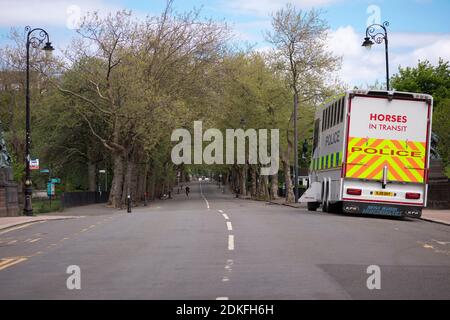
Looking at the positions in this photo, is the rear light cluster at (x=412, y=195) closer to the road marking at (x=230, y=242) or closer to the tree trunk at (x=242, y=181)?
the road marking at (x=230, y=242)

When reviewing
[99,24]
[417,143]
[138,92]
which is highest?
[99,24]

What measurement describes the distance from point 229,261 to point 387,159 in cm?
1296

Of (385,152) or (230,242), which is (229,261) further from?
(385,152)

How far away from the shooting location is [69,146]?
198 feet

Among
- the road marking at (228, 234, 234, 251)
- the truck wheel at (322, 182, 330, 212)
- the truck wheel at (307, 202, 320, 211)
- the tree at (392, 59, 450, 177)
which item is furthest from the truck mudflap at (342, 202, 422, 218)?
the tree at (392, 59, 450, 177)

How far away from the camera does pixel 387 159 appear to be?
24.0 metres

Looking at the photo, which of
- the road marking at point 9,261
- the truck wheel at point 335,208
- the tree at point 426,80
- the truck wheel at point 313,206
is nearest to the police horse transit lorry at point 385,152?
the truck wheel at point 335,208

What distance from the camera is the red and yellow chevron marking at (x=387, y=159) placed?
942 inches

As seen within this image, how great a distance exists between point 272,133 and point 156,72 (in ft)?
47.4

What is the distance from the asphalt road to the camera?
31.3 feet

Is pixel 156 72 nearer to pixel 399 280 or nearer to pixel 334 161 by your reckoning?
pixel 334 161

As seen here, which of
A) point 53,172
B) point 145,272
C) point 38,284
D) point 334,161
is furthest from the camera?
point 53,172

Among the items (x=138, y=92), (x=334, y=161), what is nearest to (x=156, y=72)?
(x=138, y=92)

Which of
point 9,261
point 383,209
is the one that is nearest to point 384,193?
point 383,209
